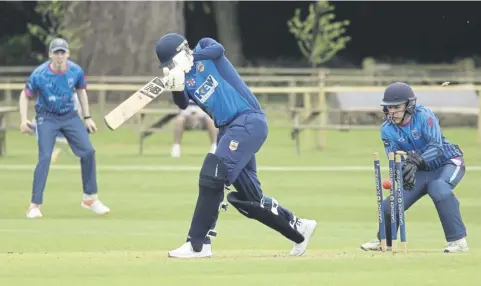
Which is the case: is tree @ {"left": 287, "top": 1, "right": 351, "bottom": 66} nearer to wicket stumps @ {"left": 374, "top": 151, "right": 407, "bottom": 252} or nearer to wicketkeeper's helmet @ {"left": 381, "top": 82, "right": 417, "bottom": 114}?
wicketkeeper's helmet @ {"left": 381, "top": 82, "right": 417, "bottom": 114}

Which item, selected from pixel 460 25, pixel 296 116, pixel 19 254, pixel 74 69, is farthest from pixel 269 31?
pixel 19 254

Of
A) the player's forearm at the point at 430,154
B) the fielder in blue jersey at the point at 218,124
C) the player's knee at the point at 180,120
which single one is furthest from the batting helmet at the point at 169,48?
the player's knee at the point at 180,120

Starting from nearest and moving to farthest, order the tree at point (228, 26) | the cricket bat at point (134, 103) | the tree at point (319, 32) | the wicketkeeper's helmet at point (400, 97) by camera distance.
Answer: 1. the cricket bat at point (134, 103)
2. the wicketkeeper's helmet at point (400, 97)
3. the tree at point (319, 32)
4. the tree at point (228, 26)

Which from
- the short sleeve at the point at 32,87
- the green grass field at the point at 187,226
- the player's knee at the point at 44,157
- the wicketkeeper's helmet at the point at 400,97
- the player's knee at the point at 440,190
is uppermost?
the wicketkeeper's helmet at the point at 400,97

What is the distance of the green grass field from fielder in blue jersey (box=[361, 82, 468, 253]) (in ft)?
1.17

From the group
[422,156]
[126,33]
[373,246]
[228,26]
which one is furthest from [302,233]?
[228,26]

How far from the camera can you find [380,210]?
1054 centimetres

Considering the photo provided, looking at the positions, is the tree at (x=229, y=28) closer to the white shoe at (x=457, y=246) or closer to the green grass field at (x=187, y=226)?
the green grass field at (x=187, y=226)

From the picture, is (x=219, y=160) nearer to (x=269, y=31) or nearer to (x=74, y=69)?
(x=74, y=69)

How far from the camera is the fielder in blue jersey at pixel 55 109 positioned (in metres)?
14.3

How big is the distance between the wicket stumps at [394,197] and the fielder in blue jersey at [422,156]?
125mm

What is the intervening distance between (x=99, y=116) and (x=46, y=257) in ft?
57.1

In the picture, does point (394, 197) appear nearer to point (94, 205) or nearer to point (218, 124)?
point (218, 124)

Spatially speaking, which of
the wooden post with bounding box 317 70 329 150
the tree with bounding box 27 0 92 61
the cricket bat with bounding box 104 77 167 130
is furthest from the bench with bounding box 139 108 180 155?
the cricket bat with bounding box 104 77 167 130
